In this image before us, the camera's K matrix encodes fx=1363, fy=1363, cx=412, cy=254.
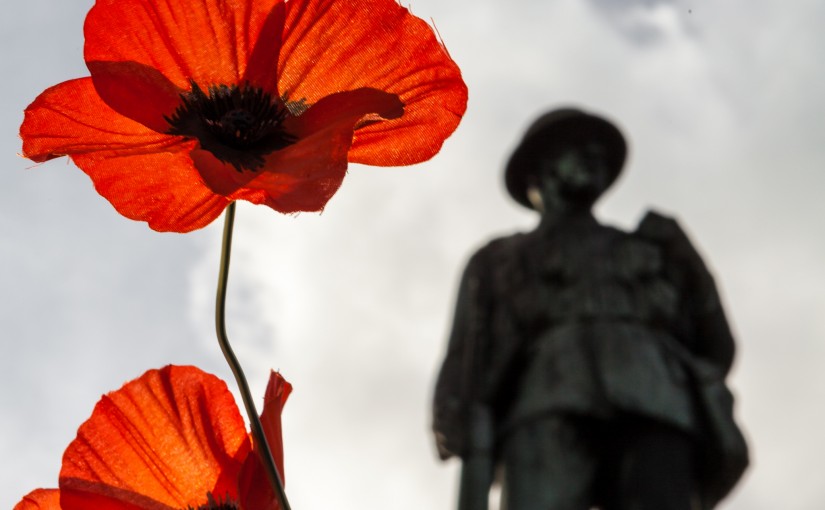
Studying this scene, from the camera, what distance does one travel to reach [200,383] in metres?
0.50

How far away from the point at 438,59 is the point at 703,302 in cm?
328

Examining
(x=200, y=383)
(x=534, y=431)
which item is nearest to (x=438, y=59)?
(x=200, y=383)

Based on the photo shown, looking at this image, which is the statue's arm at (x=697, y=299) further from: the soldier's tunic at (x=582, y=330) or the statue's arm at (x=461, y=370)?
the statue's arm at (x=461, y=370)

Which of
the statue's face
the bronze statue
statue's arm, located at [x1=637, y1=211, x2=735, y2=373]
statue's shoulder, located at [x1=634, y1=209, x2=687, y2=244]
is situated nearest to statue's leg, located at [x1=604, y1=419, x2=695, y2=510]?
the bronze statue

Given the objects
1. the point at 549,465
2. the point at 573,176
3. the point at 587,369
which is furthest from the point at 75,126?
the point at 573,176

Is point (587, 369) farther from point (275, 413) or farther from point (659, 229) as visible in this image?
point (275, 413)

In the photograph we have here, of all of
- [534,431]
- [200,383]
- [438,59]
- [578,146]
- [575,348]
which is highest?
[578,146]

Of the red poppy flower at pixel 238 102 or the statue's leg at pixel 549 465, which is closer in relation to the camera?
the red poppy flower at pixel 238 102

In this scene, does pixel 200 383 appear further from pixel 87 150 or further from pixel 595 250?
pixel 595 250

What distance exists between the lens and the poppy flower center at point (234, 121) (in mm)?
465

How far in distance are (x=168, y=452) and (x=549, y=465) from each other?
9.31 feet

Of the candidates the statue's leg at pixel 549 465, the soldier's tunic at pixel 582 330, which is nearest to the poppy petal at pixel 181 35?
the statue's leg at pixel 549 465

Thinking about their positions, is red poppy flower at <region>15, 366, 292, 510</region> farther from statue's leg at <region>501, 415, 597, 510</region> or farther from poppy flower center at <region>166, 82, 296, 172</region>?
statue's leg at <region>501, 415, 597, 510</region>

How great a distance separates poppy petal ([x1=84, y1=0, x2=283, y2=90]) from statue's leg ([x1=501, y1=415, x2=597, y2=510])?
279 cm
